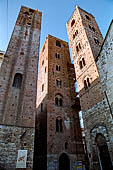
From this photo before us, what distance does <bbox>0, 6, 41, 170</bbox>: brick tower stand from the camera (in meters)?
8.84

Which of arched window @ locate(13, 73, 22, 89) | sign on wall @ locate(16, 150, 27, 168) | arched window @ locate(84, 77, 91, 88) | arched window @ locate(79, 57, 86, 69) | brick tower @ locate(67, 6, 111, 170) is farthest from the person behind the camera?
arched window @ locate(79, 57, 86, 69)

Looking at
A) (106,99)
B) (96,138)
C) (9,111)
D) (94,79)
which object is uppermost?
(94,79)

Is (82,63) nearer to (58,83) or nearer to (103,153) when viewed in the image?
(58,83)

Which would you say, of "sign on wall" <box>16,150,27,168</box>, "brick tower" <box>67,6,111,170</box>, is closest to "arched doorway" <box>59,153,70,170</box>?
"brick tower" <box>67,6,111,170</box>

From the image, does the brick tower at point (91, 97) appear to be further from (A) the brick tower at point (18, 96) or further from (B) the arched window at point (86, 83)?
(A) the brick tower at point (18, 96)

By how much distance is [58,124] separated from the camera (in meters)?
15.2

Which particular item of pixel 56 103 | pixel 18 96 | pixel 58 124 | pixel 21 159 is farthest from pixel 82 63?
pixel 21 159

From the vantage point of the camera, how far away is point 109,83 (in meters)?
11.1

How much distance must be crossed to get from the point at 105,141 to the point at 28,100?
7.10m

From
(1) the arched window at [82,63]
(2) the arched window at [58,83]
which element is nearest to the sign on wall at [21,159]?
(2) the arched window at [58,83]

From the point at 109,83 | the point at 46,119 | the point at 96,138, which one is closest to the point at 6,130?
the point at 46,119

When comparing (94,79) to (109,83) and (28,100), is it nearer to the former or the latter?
(109,83)

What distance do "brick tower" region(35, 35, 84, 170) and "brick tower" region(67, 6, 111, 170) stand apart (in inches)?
124

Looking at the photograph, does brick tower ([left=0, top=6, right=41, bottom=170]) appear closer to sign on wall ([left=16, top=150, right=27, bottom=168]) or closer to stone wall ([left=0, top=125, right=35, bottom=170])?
stone wall ([left=0, top=125, right=35, bottom=170])
